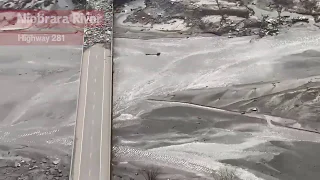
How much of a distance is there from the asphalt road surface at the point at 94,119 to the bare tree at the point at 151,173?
355cm

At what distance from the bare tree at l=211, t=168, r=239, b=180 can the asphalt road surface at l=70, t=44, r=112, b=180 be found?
10170mm

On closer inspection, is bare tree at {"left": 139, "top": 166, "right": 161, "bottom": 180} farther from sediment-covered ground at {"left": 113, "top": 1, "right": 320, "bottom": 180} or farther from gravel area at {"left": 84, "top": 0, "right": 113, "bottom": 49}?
gravel area at {"left": 84, "top": 0, "right": 113, "bottom": 49}

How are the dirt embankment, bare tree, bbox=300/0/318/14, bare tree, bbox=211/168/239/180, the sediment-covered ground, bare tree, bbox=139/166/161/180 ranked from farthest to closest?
bare tree, bbox=300/0/318/14 → the dirt embankment → the sediment-covered ground → bare tree, bbox=139/166/161/180 → bare tree, bbox=211/168/239/180

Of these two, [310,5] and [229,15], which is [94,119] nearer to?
[229,15]

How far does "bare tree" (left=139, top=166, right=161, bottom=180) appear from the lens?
37.2 m

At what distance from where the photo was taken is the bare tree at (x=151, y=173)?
3715 centimetres

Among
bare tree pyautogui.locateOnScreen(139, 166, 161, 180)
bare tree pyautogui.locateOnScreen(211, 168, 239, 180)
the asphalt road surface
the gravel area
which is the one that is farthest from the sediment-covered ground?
the asphalt road surface

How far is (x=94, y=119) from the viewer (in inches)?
1613

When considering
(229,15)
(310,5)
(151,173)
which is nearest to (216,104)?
(151,173)

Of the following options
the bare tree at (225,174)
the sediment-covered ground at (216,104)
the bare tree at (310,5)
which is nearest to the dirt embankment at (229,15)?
the bare tree at (310,5)

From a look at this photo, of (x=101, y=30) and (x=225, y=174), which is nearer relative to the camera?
(x=225, y=174)

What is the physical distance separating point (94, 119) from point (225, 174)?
1439cm

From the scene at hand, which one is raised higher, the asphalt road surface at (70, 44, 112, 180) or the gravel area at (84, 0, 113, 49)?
the gravel area at (84, 0, 113, 49)

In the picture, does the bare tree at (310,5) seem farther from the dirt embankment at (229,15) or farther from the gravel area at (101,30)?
the gravel area at (101,30)
